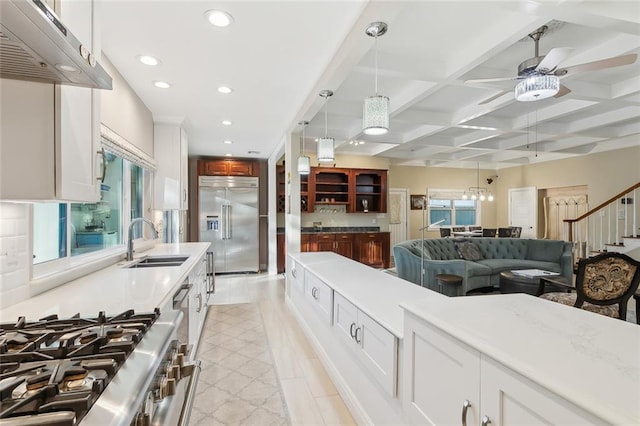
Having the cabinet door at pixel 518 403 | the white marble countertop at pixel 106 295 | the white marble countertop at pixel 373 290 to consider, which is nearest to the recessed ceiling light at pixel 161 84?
the white marble countertop at pixel 106 295

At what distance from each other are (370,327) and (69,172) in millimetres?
1611

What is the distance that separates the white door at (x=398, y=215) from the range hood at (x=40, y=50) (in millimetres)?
7613

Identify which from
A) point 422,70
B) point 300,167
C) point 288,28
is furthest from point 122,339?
point 300,167

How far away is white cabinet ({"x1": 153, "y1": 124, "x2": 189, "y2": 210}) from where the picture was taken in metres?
4.10

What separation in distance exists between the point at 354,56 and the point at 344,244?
5297mm

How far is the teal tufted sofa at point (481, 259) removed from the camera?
514 cm

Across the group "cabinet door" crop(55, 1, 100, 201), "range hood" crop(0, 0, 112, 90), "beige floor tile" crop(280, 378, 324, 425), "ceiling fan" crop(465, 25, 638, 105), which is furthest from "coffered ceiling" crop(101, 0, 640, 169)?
"beige floor tile" crop(280, 378, 324, 425)

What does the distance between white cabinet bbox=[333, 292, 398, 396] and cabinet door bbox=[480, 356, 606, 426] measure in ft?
2.01

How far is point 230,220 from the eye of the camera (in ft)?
22.4

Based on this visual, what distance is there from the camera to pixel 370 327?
5.82 ft

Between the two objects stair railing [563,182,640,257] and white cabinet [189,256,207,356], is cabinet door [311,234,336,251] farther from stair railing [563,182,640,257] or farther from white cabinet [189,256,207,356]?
stair railing [563,182,640,257]

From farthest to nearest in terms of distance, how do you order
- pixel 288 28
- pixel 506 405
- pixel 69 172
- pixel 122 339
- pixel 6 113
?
pixel 288 28, pixel 69 172, pixel 6 113, pixel 122 339, pixel 506 405

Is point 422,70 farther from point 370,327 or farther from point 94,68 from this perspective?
point 94,68

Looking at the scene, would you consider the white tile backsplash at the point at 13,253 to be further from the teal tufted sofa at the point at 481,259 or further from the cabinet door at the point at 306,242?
the cabinet door at the point at 306,242
